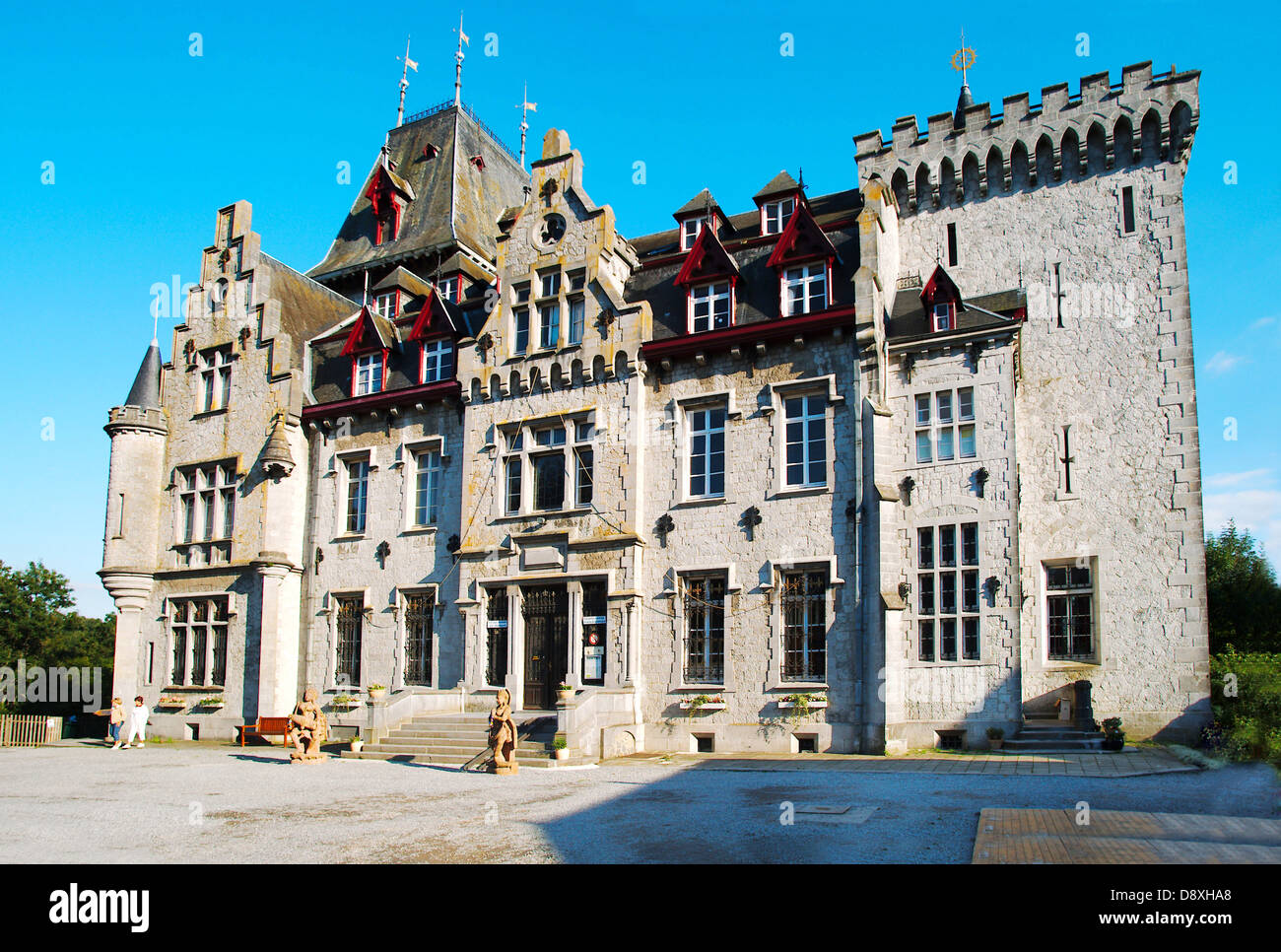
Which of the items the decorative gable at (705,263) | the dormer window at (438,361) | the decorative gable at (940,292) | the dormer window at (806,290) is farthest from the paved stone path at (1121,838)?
the dormer window at (438,361)

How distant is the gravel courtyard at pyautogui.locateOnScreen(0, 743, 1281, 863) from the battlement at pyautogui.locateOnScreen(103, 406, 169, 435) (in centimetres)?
1459

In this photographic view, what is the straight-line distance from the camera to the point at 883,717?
824 inches

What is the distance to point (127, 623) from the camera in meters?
31.0

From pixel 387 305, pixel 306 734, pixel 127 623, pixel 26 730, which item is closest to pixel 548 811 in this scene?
pixel 306 734

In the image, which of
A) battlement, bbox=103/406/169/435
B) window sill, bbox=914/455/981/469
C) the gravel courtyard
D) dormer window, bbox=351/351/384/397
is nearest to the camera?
the gravel courtyard

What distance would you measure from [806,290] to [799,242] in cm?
118

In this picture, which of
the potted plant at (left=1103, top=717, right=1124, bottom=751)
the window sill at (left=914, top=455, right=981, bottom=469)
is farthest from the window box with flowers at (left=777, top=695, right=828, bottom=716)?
the window sill at (left=914, top=455, right=981, bottom=469)

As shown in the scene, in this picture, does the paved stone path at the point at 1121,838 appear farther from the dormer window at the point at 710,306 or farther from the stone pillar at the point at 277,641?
the stone pillar at the point at 277,641

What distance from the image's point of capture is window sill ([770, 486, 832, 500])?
22.6 meters

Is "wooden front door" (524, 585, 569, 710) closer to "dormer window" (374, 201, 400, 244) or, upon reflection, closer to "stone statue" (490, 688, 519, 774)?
"stone statue" (490, 688, 519, 774)

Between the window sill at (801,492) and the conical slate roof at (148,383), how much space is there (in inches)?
824

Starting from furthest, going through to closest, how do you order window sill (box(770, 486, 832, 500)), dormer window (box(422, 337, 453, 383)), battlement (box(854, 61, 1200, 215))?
1. dormer window (box(422, 337, 453, 383))
2. battlement (box(854, 61, 1200, 215))
3. window sill (box(770, 486, 832, 500))

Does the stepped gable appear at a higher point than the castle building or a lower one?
higher

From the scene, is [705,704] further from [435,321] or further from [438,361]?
[435,321]
